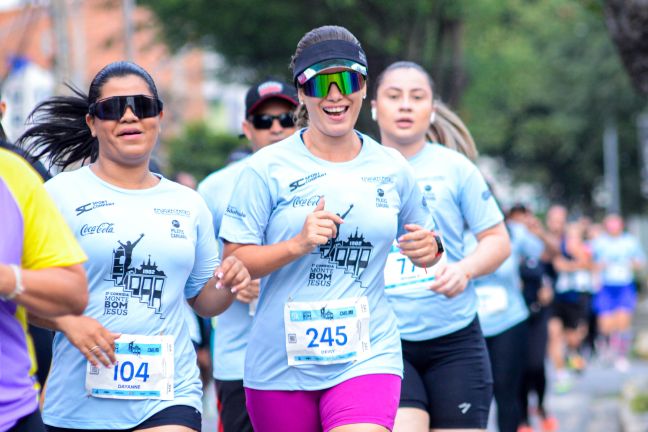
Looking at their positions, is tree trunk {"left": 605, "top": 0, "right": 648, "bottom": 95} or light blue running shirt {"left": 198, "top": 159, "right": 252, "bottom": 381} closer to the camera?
light blue running shirt {"left": 198, "top": 159, "right": 252, "bottom": 381}

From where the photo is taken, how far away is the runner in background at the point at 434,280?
608 cm

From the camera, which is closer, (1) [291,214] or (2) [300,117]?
(1) [291,214]

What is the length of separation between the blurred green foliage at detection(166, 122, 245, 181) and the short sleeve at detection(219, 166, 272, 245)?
27296 millimetres

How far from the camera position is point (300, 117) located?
6.09 meters

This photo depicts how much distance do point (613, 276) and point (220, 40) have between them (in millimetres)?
7895

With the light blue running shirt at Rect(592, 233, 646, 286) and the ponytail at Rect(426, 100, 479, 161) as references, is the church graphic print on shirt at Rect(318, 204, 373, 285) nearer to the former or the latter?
the ponytail at Rect(426, 100, 479, 161)

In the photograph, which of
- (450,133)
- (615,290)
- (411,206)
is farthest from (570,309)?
(411,206)

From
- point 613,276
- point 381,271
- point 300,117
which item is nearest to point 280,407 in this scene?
point 381,271

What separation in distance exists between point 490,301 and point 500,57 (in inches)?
932

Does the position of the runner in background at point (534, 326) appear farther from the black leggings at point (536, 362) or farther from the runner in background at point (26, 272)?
the runner in background at point (26, 272)

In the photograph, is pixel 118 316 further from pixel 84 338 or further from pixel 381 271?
pixel 381 271

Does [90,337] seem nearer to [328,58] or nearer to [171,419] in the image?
[171,419]

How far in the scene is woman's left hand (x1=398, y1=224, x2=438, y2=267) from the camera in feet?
17.0

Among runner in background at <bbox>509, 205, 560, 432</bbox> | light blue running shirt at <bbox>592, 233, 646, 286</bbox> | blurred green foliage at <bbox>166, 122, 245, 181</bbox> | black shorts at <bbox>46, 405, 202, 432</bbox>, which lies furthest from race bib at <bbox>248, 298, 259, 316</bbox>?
blurred green foliage at <bbox>166, 122, 245, 181</bbox>
